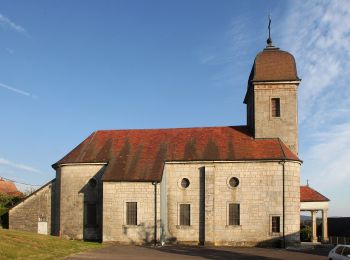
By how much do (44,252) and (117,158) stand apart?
13262 mm

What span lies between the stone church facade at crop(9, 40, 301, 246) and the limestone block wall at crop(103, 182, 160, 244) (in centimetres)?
7

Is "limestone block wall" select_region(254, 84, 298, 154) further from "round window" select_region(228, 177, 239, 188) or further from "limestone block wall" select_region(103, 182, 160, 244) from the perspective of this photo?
"limestone block wall" select_region(103, 182, 160, 244)

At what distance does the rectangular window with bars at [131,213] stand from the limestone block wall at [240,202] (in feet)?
8.32

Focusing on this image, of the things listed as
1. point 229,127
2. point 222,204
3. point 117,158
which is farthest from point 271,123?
point 117,158

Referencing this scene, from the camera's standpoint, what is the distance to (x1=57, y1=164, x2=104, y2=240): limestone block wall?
34.6 m

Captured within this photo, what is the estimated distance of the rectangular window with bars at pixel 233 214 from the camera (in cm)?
3259

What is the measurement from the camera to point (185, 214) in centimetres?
3334

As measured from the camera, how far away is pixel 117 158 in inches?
1372

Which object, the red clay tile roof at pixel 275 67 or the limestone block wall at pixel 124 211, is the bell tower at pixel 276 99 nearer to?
the red clay tile roof at pixel 275 67

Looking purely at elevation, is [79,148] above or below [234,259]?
above

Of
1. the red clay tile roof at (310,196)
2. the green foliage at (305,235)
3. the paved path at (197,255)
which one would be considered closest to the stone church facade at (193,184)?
the paved path at (197,255)

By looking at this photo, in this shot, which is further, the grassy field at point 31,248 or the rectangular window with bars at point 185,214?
the rectangular window with bars at point 185,214

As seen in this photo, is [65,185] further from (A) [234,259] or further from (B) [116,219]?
(A) [234,259]

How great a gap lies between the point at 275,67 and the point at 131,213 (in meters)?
15.7
